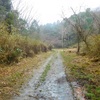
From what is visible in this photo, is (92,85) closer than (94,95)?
No

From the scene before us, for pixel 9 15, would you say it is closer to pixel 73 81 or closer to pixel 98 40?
pixel 98 40

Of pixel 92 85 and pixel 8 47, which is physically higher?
pixel 8 47

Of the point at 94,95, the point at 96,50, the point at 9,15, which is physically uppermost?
the point at 9,15

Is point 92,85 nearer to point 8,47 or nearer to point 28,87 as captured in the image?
point 28,87

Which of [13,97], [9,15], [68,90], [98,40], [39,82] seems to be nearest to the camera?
[13,97]

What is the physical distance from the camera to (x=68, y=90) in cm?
1019

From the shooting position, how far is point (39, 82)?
11.9 m

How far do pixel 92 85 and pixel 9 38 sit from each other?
386 inches

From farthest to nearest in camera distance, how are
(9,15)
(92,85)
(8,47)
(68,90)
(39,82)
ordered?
1. (9,15)
2. (8,47)
3. (39,82)
4. (92,85)
5. (68,90)

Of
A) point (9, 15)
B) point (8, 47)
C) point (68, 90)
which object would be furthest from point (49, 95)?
point (9, 15)

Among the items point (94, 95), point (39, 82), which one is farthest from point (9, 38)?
point (94, 95)

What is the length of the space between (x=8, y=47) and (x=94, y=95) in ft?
35.2

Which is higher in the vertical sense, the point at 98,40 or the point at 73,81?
the point at 98,40

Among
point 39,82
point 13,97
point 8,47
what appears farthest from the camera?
point 8,47
